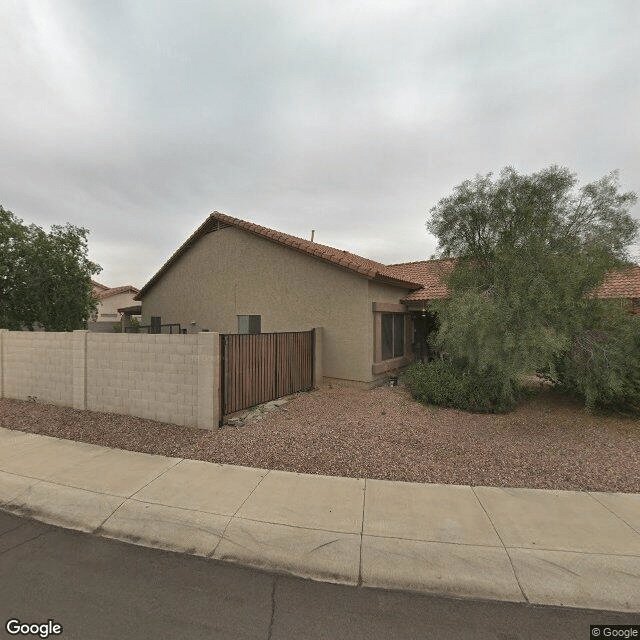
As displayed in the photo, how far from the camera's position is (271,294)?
509 inches

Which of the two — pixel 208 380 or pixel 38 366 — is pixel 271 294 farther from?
pixel 38 366

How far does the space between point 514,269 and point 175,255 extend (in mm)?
13712

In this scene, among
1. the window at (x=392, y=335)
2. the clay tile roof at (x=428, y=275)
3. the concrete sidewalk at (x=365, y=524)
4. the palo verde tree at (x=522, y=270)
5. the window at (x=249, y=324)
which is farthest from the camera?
the window at (x=249, y=324)

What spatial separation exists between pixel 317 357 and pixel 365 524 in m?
7.19

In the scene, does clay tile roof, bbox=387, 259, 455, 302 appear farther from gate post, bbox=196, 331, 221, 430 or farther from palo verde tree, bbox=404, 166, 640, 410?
gate post, bbox=196, 331, 221, 430

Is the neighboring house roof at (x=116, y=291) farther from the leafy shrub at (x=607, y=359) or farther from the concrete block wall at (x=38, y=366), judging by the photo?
the leafy shrub at (x=607, y=359)

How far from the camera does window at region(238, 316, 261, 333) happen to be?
1342 centimetres

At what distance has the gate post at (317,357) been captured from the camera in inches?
437

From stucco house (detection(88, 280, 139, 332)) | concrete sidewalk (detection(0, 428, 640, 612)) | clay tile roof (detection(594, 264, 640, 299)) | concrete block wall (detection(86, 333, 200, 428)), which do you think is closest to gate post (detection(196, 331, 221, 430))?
concrete block wall (detection(86, 333, 200, 428))

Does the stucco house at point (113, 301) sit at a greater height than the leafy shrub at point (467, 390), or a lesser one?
greater

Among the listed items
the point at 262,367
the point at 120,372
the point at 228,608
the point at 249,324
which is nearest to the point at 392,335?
the point at 249,324

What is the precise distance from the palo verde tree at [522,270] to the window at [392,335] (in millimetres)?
2781

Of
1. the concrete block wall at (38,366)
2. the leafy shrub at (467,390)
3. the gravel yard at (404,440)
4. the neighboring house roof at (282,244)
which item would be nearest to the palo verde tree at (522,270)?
the leafy shrub at (467,390)

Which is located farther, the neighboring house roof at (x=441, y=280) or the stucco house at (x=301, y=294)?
the stucco house at (x=301, y=294)
